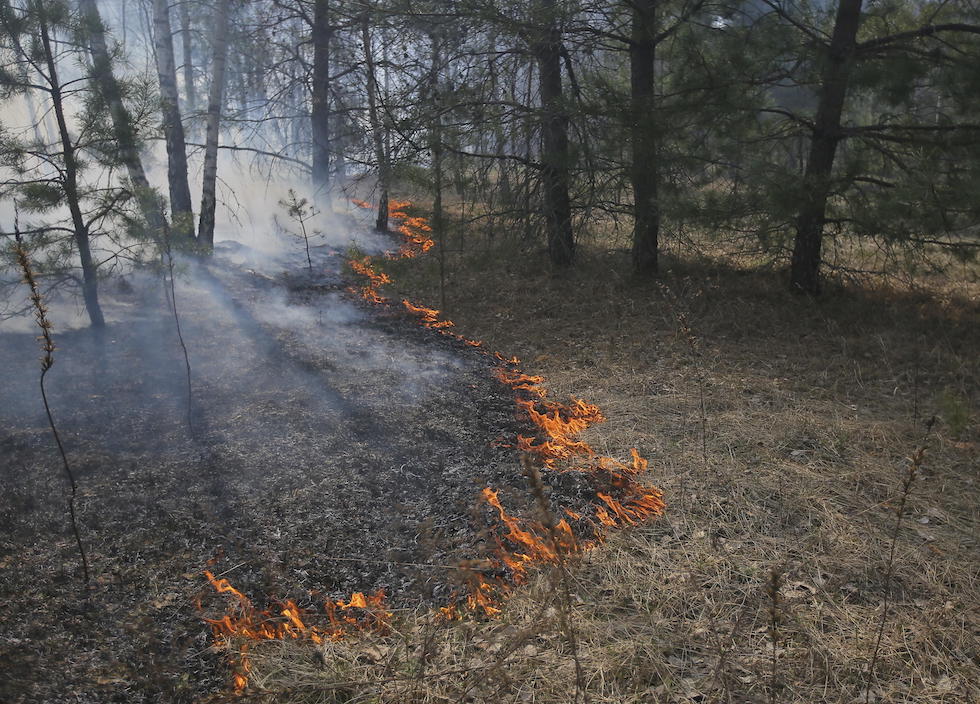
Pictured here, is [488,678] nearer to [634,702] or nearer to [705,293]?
[634,702]

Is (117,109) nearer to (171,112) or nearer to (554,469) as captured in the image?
(171,112)

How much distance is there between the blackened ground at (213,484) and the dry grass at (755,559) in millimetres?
559

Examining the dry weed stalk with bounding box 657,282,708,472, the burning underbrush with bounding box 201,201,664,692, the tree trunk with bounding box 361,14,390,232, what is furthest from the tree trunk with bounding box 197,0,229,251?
the burning underbrush with bounding box 201,201,664,692

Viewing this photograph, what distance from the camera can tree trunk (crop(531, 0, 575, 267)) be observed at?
26.8 feet

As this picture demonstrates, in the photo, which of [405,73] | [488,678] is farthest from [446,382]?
[405,73]

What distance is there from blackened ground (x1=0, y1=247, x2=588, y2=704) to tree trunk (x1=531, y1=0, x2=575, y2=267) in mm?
2915

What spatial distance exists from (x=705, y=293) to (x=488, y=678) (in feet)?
21.7

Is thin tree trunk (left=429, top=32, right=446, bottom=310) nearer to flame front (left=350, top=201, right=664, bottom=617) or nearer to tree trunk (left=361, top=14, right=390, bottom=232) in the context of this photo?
tree trunk (left=361, top=14, right=390, bottom=232)

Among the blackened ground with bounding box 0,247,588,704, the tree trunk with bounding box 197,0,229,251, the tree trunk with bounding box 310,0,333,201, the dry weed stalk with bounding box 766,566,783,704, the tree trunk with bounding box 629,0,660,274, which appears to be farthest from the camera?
the tree trunk with bounding box 310,0,333,201

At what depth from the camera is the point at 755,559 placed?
344 cm

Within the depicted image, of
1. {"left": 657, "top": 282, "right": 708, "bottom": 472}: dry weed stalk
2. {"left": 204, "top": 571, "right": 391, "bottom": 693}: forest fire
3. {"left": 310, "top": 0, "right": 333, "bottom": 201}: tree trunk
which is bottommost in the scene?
{"left": 204, "top": 571, "right": 391, "bottom": 693}: forest fire

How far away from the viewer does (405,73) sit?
944cm

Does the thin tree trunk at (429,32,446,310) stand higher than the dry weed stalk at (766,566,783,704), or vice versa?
the thin tree trunk at (429,32,446,310)

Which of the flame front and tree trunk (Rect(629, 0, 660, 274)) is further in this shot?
tree trunk (Rect(629, 0, 660, 274))
